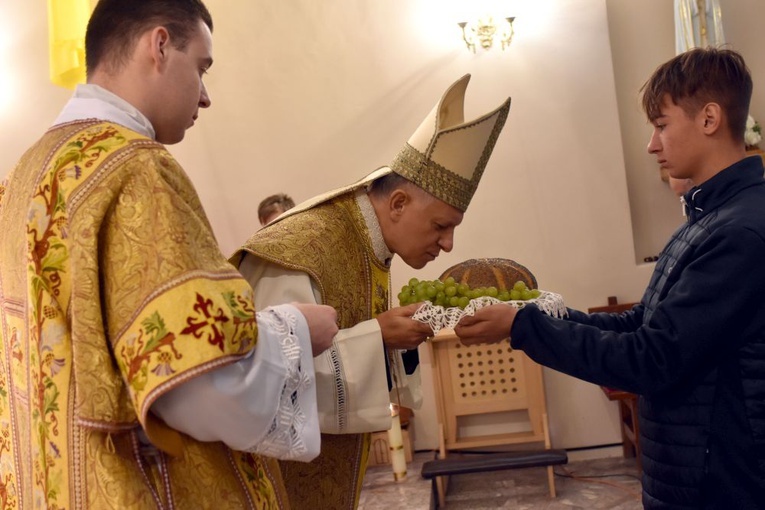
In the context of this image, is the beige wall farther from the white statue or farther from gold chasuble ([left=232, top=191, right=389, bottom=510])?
gold chasuble ([left=232, top=191, right=389, bottom=510])

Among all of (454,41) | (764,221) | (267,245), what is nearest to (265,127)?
(454,41)

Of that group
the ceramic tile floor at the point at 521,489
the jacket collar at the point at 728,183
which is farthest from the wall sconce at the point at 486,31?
the jacket collar at the point at 728,183

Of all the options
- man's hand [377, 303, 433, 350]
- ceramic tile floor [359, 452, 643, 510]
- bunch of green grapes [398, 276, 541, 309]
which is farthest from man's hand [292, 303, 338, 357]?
ceramic tile floor [359, 452, 643, 510]

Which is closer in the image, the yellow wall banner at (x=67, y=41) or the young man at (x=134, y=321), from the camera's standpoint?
the young man at (x=134, y=321)

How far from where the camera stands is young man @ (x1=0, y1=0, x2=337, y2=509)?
1166 mm

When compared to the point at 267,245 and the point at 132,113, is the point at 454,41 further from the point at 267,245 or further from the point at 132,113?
the point at 132,113

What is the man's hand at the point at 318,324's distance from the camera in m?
1.37

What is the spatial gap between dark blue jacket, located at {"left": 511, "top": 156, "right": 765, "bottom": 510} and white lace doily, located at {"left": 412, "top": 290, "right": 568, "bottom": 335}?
234 millimetres

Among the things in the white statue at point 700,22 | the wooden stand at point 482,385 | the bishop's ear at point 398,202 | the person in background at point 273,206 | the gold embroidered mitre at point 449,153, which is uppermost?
the white statue at point 700,22

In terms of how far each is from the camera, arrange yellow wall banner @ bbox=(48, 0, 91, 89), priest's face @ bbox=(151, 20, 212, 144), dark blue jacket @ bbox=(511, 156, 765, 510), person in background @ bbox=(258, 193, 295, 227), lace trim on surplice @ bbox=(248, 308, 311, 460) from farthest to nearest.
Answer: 1. person in background @ bbox=(258, 193, 295, 227)
2. yellow wall banner @ bbox=(48, 0, 91, 89)
3. dark blue jacket @ bbox=(511, 156, 765, 510)
4. priest's face @ bbox=(151, 20, 212, 144)
5. lace trim on surplice @ bbox=(248, 308, 311, 460)

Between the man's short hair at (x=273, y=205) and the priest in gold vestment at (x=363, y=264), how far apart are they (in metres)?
2.70

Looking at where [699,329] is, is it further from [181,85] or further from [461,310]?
[181,85]

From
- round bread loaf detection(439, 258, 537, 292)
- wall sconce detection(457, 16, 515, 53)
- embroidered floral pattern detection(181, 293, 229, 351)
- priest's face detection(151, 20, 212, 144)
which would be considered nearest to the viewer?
embroidered floral pattern detection(181, 293, 229, 351)

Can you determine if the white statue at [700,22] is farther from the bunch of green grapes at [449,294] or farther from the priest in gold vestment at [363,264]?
the bunch of green grapes at [449,294]
